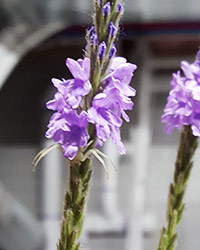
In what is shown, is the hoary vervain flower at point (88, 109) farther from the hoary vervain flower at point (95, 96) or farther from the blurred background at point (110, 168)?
the blurred background at point (110, 168)

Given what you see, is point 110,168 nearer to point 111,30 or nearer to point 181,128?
point 181,128

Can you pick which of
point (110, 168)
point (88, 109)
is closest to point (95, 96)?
point (88, 109)

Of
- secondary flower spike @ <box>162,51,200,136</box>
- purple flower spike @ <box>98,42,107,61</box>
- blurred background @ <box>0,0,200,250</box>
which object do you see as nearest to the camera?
purple flower spike @ <box>98,42,107,61</box>

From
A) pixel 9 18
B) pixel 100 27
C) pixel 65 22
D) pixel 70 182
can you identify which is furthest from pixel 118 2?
pixel 65 22

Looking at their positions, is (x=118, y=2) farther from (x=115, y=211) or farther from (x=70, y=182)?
(x=115, y=211)

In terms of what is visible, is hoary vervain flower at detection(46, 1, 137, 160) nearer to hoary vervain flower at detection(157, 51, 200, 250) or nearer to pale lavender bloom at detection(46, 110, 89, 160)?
pale lavender bloom at detection(46, 110, 89, 160)

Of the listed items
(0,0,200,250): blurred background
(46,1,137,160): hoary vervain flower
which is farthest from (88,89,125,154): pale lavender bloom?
(0,0,200,250): blurred background

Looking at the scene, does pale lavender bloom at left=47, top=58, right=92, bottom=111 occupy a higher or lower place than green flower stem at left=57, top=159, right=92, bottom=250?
higher
